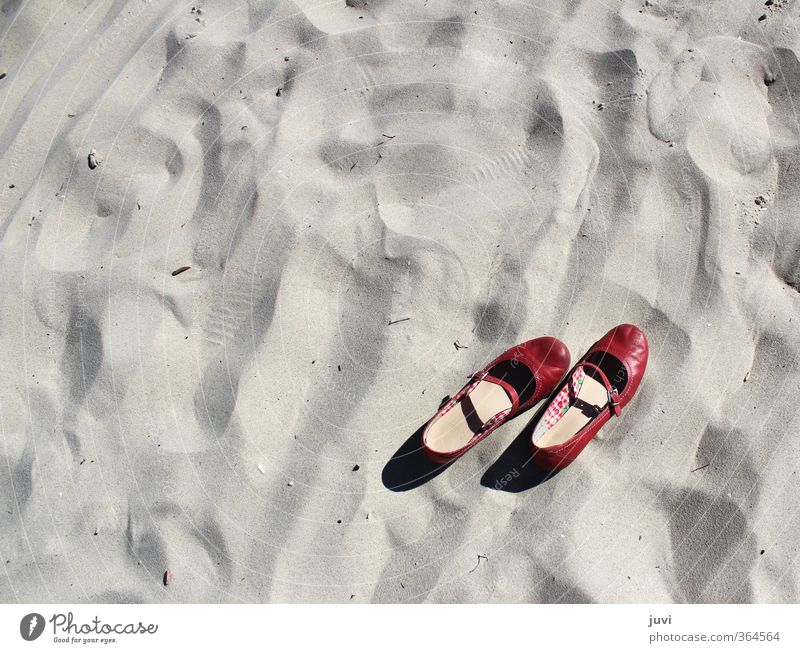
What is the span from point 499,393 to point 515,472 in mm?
585

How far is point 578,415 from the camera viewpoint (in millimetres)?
5000

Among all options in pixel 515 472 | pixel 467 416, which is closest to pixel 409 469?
pixel 467 416

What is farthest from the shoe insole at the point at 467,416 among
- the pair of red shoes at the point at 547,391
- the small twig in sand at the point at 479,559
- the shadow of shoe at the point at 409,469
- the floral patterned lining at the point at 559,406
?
the small twig in sand at the point at 479,559

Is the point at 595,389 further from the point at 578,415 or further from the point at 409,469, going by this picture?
the point at 409,469

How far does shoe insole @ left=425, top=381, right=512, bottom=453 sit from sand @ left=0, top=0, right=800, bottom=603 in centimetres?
16

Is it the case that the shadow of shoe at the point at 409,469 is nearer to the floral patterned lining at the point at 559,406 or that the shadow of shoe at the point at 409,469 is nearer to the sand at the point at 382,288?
the sand at the point at 382,288

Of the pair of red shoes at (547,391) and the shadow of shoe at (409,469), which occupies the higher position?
the pair of red shoes at (547,391)

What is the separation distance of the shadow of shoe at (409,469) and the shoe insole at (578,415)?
82 cm

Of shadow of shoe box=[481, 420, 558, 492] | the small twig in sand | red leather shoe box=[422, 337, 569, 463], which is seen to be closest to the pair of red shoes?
red leather shoe box=[422, 337, 569, 463]

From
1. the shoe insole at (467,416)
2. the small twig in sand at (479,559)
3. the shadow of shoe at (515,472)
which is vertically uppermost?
the shoe insole at (467,416)

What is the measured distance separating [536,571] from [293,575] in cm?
175

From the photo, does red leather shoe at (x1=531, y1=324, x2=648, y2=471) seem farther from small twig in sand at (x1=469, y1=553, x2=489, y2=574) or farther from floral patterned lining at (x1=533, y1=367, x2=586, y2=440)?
small twig in sand at (x1=469, y1=553, x2=489, y2=574)

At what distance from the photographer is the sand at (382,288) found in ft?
16.2
